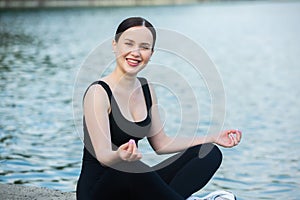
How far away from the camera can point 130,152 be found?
3.63 metres

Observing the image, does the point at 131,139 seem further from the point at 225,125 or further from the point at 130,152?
the point at 225,125

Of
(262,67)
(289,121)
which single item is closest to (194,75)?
(262,67)

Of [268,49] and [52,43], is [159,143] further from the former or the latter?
[52,43]

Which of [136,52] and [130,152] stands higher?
[136,52]

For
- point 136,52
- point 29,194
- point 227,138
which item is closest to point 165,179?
point 227,138

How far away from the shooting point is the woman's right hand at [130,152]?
11.9 feet

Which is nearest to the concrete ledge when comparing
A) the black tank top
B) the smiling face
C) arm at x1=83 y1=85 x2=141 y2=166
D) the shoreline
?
the black tank top

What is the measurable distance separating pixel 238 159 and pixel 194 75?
32.4 feet

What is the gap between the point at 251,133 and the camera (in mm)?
10555

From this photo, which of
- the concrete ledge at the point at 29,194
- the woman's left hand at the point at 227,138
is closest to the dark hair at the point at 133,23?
the woman's left hand at the point at 227,138

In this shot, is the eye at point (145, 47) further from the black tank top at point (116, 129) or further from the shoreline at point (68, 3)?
the shoreline at point (68, 3)

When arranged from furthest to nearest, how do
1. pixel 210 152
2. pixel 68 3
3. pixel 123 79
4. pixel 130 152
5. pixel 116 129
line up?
pixel 68 3 → pixel 210 152 → pixel 123 79 → pixel 116 129 → pixel 130 152

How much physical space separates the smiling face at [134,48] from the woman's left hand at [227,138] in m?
0.66

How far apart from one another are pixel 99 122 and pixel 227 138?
861 mm
